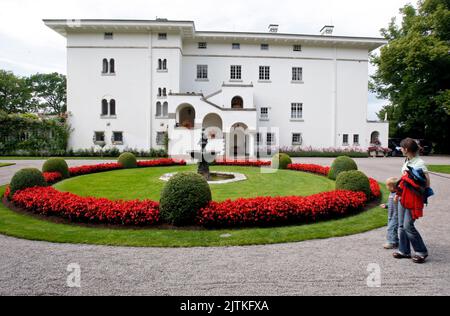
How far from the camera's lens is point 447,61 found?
101 feet

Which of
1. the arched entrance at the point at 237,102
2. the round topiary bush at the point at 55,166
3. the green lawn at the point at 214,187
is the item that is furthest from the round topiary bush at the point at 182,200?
the arched entrance at the point at 237,102

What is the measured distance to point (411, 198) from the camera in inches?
184

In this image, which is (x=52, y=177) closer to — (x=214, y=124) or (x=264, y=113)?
(x=214, y=124)

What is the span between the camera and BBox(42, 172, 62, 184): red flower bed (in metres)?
12.7

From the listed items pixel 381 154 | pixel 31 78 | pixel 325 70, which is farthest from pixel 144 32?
pixel 31 78

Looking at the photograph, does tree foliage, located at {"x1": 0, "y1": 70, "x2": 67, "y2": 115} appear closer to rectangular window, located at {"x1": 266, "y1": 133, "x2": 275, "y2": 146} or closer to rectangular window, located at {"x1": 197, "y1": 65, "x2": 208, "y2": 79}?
rectangular window, located at {"x1": 197, "y1": 65, "x2": 208, "y2": 79}

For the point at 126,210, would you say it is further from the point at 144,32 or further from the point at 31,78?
the point at 31,78

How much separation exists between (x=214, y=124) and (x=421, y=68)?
21894 millimetres

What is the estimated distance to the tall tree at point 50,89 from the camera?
2351 inches

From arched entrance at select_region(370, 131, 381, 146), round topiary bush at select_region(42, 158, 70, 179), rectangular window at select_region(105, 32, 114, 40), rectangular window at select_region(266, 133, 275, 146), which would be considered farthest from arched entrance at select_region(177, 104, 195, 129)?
arched entrance at select_region(370, 131, 381, 146)

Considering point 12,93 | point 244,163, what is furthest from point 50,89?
point 244,163

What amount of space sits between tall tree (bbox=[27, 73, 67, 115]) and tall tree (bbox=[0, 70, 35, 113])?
7.99 meters
